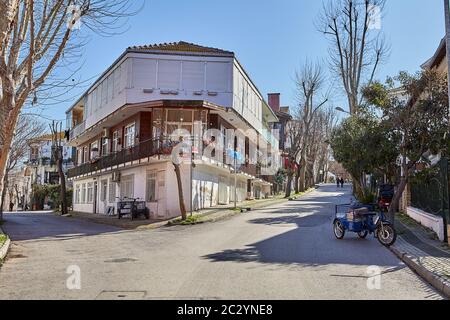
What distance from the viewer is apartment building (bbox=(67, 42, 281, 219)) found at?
25.4 meters

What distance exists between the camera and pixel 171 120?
87.4 feet

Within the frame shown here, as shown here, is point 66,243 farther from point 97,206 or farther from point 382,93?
point 97,206

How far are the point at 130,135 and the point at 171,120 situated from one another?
486 cm

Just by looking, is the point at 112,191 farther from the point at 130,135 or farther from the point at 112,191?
the point at 130,135

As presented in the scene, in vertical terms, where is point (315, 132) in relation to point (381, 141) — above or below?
above

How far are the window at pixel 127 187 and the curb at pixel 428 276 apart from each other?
67.9ft

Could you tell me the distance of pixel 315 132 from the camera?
166 feet

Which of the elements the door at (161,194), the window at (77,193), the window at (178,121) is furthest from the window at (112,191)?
the window at (77,193)

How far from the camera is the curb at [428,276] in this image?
764cm

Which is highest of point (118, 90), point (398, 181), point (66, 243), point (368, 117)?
point (118, 90)

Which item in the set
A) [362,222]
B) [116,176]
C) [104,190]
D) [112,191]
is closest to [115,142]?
[116,176]

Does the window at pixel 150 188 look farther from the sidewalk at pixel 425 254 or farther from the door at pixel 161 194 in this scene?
the sidewalk at pixel 425 254
